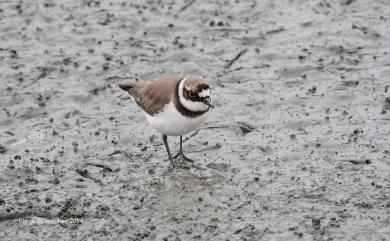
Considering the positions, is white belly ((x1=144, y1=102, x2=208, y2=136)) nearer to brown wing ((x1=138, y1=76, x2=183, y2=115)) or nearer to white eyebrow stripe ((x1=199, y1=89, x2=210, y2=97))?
brown wing ((x1=138, y1=76, x2=183, y2=115))

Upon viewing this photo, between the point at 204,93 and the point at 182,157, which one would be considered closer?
the point at 204,93

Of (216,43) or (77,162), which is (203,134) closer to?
(77,162)

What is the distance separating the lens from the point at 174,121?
782 centimetres

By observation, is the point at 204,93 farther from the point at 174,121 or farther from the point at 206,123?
the point at 206,123

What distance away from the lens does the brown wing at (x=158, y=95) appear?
799 cm

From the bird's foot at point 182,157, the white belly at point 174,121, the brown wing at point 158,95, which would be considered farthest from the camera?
the bird's foot at point 182,157

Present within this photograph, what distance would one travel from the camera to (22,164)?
8.31 m

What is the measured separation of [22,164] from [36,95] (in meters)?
1.85

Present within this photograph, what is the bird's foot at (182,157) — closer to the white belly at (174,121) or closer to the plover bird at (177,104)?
the plover bird at (177,104)

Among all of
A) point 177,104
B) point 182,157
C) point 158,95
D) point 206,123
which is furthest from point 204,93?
point 206,123

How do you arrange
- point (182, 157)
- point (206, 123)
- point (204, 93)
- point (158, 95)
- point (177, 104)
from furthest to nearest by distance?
point (206, 123) < point (182, 157) < point (158, 95) < point (177, 104) < point (204, 93)

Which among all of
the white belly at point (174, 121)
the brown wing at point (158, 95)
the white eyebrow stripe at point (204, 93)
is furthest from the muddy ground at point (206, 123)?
the white eyebrow stripe at point (204, 93)

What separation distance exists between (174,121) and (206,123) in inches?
59.1

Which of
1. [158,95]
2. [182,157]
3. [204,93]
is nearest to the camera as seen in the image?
[204,93]
